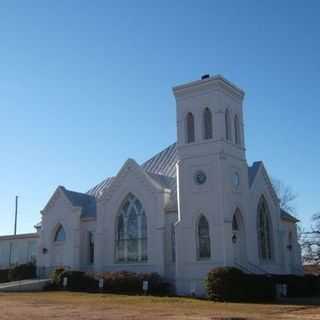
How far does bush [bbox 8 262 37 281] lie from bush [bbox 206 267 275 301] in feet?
62.6

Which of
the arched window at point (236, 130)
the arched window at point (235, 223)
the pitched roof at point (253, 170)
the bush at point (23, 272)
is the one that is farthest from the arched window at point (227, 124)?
the bush at point (23, 272)

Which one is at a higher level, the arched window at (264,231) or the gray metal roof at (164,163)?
the gray metal roof at (164,163)

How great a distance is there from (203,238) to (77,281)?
937 centimetres

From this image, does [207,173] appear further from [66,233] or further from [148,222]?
[66,233]

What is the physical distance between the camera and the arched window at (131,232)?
126 feet

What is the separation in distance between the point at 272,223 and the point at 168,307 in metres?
17.8

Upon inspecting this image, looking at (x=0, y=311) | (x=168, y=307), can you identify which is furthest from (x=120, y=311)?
(x=0, y=311)

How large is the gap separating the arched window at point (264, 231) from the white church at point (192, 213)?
0.07 meters

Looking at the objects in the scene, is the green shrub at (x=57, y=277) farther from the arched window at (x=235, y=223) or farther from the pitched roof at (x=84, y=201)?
the arched window at (x=235, y=223)

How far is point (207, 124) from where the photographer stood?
36.7m

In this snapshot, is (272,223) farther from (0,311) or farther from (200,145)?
(0,311)

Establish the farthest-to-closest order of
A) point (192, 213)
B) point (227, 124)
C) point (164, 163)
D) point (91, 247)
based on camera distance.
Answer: point (164, 163) → point (91, 247) → point (227, 124) → point (192, 213)

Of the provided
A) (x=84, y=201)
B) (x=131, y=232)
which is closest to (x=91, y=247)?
(x=84, y=201)

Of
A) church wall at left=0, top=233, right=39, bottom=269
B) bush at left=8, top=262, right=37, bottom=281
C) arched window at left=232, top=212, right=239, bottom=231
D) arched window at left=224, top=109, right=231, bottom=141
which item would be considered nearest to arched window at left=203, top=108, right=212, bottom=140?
arched window at left=224, top=109, right=231, bottom=141
